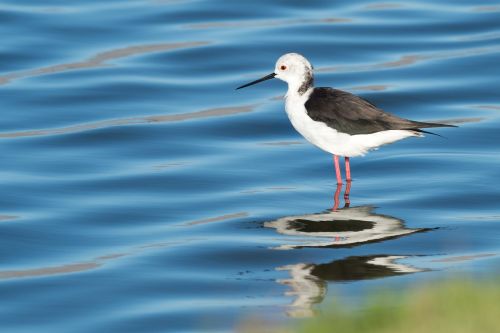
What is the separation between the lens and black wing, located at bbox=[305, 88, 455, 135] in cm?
1500

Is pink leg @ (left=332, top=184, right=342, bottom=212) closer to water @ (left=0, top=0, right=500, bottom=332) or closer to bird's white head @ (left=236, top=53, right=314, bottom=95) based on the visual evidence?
water @ (left=0, top=0, right=500, bottom=332)

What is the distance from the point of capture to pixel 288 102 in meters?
15.9

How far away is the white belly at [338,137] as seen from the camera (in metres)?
15.1

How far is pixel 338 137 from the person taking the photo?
49.9 ft

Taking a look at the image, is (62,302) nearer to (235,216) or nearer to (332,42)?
(235,216)

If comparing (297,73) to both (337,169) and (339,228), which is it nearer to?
(337,169)

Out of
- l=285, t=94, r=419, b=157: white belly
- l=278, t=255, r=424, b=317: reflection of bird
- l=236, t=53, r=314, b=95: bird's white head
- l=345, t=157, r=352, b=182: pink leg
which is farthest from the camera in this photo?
l=236, t=53, r=314, b=95: bird's white head

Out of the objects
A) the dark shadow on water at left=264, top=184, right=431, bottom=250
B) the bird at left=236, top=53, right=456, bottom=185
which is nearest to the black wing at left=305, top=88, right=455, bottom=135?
the bird at left=236, top=53, right=456, bottom=185

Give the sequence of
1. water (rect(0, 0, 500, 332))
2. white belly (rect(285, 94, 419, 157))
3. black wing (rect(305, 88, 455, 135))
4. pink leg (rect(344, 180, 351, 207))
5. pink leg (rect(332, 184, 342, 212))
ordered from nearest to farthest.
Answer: water (rect(0, 0, 500, 332)) < pink leg (rect(332, 184, 342, 212)) < pink leg (rect(344, 180, 351, 207)) < black wing (rect(305, 88, 455, 135)) < white belly (rect(285, 94, 419, 157))

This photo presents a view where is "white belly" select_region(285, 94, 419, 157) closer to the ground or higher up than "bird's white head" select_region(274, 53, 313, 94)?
closer to the ground

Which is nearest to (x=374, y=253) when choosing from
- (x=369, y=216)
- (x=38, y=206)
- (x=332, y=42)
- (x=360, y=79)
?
(x=369, y=216)

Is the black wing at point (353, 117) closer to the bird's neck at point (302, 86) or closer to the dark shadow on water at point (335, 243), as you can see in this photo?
the bird's neck at point (302, 86)

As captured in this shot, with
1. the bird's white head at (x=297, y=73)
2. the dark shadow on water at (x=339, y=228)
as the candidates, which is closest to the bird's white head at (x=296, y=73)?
the bird's white head at (x=297, y=73)

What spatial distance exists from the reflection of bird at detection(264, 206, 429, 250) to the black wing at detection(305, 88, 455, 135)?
102cm
